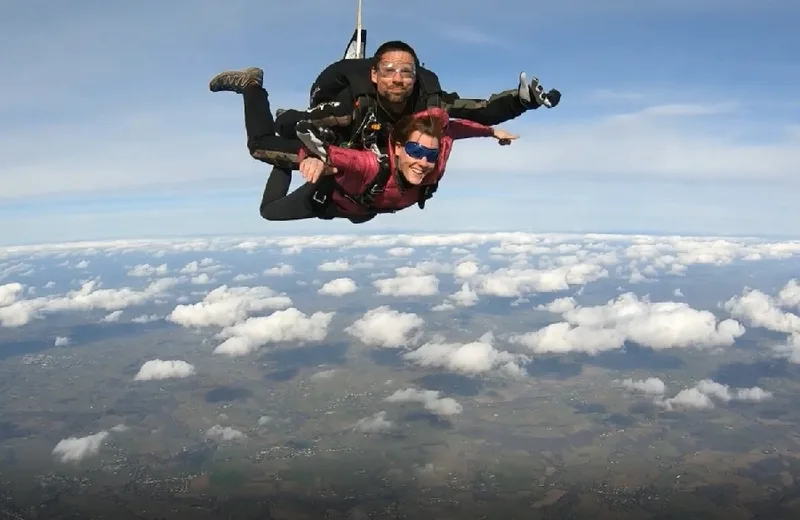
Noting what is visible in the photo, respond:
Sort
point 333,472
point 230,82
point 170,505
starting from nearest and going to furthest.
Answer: point 230,82 → point 170,505 → point 333,472

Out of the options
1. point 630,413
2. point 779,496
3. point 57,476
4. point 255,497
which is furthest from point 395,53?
point 630,413

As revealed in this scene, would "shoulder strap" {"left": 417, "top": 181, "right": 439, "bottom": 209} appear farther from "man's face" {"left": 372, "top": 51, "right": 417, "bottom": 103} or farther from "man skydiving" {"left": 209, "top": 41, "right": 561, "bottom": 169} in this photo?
"man's face" {"left": 372, "top": 51, "right": 417, "bottom": 103}

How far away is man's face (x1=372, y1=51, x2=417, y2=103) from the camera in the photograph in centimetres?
374

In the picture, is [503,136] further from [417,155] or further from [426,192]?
[417,155]

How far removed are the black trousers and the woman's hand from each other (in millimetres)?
1497

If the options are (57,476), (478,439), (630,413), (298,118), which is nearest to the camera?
(298,118)

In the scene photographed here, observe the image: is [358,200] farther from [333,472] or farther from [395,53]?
[333,472]

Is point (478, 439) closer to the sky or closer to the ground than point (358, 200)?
closer to the ground

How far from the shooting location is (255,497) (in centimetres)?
12925

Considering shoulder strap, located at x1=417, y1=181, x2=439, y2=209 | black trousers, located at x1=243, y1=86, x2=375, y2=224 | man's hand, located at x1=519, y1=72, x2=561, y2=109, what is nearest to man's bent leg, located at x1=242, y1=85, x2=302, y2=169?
black trousers, located at x1=243, y1=86, x2=375, y2=224

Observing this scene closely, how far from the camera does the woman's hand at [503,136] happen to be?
4758mm

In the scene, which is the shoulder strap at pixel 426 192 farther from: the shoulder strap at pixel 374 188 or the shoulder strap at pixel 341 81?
the shoulder strap at pixel 341 81

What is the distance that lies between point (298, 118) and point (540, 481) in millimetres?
158729

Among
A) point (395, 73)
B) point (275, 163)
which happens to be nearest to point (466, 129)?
point (395, 73)
